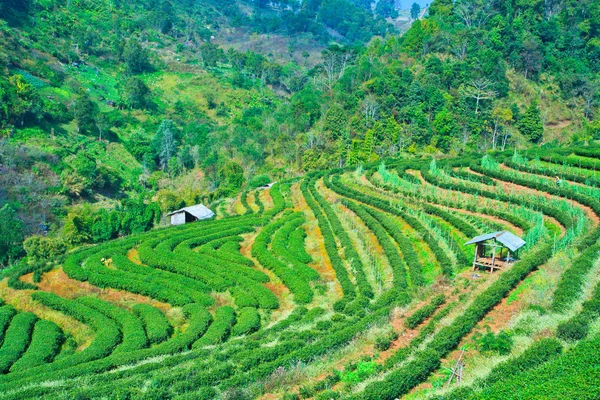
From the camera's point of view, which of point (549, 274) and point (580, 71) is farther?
point (580, 71)

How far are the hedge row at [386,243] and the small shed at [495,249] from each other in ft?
13.1

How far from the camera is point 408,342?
22.3m

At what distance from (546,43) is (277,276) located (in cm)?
6966

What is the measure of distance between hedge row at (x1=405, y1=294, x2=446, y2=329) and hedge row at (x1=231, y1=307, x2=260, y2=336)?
807 cm

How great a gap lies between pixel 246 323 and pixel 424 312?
8.94m

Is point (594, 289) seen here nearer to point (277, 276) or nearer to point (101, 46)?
point (277, 276)

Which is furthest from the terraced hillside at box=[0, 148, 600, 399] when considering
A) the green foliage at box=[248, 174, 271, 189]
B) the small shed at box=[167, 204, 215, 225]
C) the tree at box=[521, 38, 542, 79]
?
the tree at box=[521, 38, 542, 79]

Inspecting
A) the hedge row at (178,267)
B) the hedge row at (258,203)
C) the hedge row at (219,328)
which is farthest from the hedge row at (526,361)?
the hedge row at (258,203)

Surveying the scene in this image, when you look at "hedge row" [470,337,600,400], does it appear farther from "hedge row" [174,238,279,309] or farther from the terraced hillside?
"hedge row" [174,238,279,309]

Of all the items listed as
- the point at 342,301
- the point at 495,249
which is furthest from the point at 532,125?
the point at 342,301

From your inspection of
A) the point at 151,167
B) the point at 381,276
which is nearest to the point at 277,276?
the point at 381,276

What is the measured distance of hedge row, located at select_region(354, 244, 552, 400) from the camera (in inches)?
695

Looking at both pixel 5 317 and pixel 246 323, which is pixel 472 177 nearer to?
pixel 246 323

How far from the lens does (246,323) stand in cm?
2833
